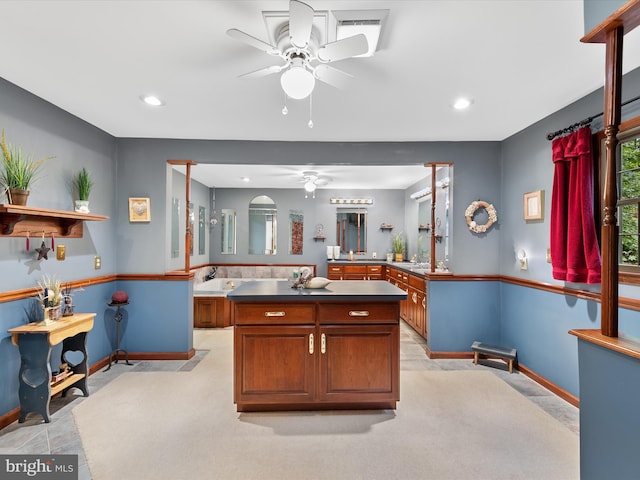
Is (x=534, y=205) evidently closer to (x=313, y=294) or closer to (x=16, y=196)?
(x=313, y=294)

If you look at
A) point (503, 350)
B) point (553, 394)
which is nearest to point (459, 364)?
point (503, 350)

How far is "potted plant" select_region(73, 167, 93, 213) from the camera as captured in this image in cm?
307

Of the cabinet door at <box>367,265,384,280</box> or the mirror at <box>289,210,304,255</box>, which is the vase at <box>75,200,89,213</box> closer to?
the mirror at <box>289,210,304,255</box>

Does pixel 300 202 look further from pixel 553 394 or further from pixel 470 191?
pixel 553 394

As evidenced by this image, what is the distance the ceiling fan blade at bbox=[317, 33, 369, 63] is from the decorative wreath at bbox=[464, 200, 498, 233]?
274 cm

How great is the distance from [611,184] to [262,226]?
633 centimetres

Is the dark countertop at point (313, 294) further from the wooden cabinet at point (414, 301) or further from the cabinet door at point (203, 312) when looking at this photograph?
the cabinet door at point (203, 312)

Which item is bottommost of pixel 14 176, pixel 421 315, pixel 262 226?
pixel 421 315

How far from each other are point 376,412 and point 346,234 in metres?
4.85

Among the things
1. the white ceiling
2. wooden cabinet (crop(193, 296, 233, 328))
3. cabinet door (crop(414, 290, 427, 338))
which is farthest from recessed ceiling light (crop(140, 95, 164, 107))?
cabinet door (crop(414, 290, 427, 338))

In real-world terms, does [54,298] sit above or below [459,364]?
above

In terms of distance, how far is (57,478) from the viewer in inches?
73.9

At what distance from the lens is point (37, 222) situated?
104 inches

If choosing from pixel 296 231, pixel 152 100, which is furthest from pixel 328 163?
pixel 296 231
